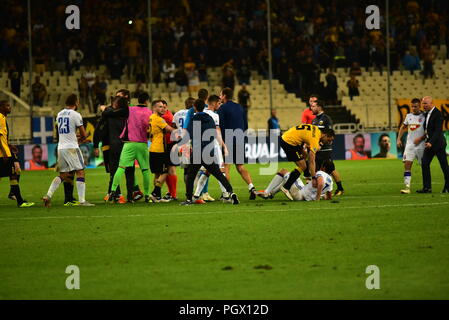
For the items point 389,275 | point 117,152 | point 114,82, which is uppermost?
point 114,82

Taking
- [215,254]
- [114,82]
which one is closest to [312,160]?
[215,254]

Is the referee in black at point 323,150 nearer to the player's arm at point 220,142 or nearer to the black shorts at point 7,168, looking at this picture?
the player's arm at point 220,142

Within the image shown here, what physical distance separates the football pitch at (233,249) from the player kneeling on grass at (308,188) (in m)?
0.31

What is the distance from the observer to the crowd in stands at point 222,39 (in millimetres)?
41031

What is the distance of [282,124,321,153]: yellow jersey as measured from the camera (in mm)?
17516

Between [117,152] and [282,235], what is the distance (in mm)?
7181

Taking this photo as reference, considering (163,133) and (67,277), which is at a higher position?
(163,133)

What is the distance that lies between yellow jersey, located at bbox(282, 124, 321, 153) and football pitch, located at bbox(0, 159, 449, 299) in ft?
3.78

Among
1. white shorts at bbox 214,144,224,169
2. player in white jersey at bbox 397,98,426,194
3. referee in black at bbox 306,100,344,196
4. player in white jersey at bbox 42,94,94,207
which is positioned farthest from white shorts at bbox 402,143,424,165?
player in white jersey at bbox 42,94,94,207

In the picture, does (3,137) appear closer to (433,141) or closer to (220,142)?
(220,142)

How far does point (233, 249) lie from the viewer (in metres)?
11.5

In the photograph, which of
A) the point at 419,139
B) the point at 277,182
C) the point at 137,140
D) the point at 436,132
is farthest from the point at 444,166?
the point at 137,140

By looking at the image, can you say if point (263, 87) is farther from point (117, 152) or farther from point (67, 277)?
point (67, 277)

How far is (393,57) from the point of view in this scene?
1737 inches
